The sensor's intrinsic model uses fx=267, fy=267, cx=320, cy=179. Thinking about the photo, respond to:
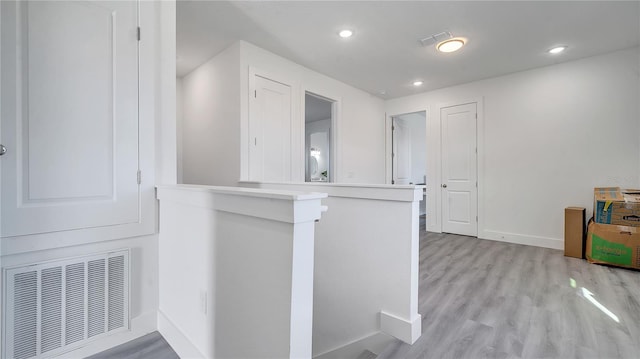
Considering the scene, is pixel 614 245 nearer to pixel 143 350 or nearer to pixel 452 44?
pixel 452 44

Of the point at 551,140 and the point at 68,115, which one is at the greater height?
the point at 551,140

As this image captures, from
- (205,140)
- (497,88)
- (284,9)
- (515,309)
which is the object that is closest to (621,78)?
(497,88)

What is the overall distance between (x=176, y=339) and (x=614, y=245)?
14.2 ft

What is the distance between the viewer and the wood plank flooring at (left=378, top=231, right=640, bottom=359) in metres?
1.58

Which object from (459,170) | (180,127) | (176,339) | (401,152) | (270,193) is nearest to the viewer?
(270,193)

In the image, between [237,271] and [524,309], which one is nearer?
[237,271]

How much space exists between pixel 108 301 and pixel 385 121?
16.6 feet

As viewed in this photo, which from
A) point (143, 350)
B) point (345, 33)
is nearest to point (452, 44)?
point (345, 33)

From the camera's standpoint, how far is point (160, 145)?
1.82 m

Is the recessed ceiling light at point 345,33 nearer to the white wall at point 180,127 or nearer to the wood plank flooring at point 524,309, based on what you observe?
the wood plank flooring at point 524,309

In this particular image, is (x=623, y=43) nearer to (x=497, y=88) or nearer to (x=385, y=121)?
(x=497, y=88)

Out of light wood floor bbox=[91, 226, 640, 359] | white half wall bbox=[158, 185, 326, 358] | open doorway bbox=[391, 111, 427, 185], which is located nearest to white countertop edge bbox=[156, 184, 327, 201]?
white half wall bbox=[158, 185, 326, 358]

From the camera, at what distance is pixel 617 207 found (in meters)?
2.98

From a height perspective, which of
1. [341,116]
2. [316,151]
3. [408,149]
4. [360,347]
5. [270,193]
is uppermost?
[341,116]
